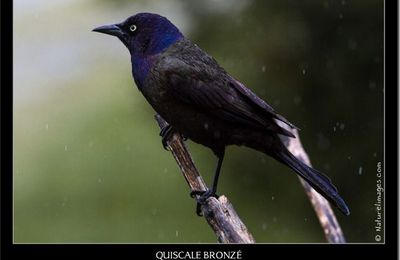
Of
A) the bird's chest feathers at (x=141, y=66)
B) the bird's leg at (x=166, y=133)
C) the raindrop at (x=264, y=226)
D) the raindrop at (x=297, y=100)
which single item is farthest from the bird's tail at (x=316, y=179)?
the raindrop at (x=264, y=226)

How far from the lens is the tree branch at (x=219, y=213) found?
15.5ft

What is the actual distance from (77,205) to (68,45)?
2.36 m

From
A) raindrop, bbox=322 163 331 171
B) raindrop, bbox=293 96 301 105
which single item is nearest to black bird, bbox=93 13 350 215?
raindrop, bbox=293 96 301 105

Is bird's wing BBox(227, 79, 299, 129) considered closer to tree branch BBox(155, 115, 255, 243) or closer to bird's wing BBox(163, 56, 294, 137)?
bird's wing BBox(163, 56, 294, 137)

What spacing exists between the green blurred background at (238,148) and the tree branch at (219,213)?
1445 millimetres

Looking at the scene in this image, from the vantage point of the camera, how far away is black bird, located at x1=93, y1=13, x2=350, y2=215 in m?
5.47

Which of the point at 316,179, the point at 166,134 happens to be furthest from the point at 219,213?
the point at 166,134

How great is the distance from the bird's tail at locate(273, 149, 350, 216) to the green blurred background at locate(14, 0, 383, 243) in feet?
3.54

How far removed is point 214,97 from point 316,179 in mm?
810

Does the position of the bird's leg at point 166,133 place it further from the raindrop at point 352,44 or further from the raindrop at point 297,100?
the raindrop at point 352,44

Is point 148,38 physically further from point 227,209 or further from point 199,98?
point 227,209

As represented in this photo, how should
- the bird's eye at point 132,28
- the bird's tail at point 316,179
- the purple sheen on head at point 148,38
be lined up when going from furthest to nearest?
the bird's eye at point 132,28 < the purple sheen on head at point 148,38 < the bird's tail at point 316,179

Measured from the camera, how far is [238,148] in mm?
6879
